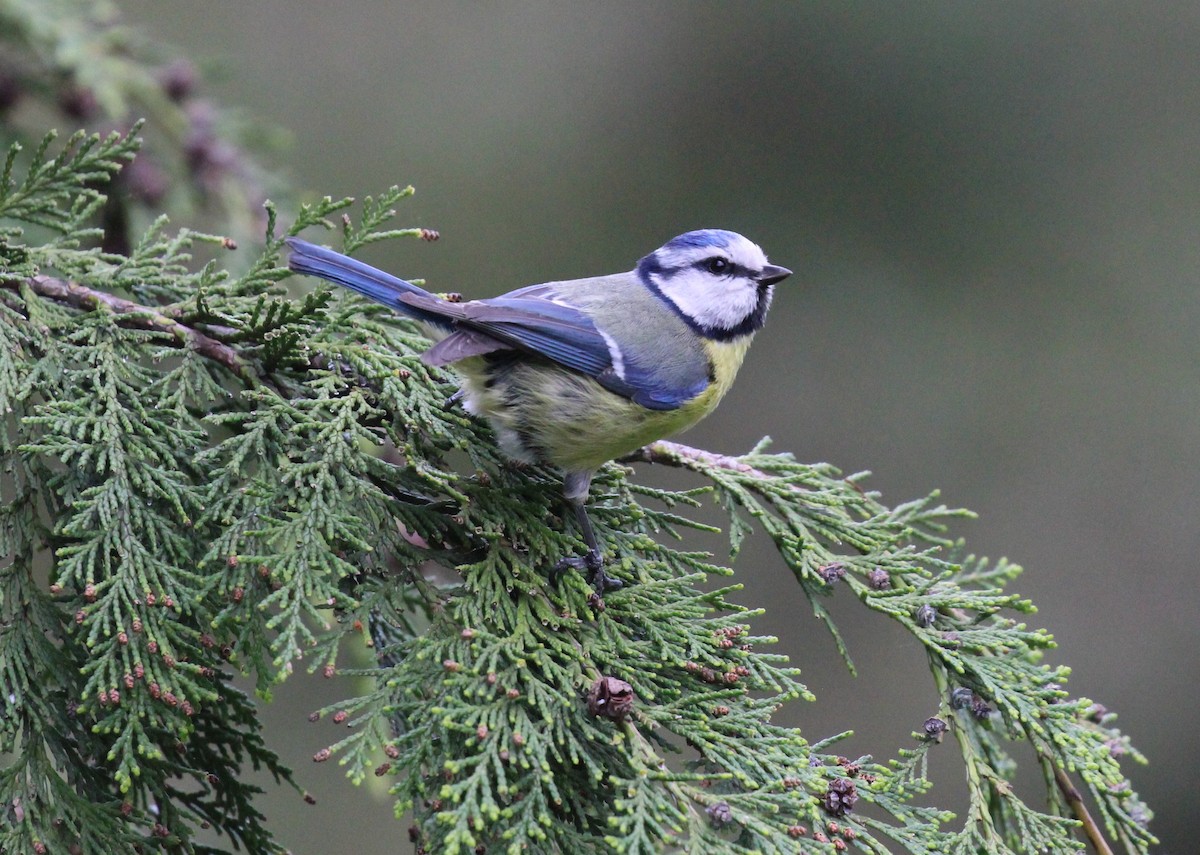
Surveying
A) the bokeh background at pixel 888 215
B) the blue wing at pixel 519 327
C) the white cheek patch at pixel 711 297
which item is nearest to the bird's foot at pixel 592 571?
the blue wing at pixel 519 327

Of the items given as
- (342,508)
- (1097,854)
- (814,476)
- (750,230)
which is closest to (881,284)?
(750,230)

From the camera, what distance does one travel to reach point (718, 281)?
8.38 feet

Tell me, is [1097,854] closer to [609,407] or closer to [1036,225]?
[609,407]

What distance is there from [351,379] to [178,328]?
1.05 feet

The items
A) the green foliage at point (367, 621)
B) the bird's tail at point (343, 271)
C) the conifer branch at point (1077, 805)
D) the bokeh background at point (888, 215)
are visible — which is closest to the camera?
the green foliage at point (367, 621)

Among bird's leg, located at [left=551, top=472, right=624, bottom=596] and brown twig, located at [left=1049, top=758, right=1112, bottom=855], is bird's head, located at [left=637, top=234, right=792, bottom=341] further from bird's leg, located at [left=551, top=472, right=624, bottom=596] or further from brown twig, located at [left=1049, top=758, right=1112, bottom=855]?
brown twig, located at [left=1049, top=758, right=1112, bottom=855]

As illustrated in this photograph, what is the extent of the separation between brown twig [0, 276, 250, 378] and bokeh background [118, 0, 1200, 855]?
367 centimetres

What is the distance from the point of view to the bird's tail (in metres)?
2.04

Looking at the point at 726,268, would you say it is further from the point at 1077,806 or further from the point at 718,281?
the point at 1077,806

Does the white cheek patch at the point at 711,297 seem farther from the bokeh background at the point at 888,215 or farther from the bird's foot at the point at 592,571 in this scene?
the bokeh background at the point at 888,215

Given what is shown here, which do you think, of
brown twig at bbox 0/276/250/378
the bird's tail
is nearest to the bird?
the bird's tail

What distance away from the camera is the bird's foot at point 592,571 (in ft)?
5.90

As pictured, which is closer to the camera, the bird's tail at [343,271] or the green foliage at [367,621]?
the green foliage at [367,621]

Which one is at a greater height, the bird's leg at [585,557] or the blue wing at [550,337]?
the blue wing at [550,337]
